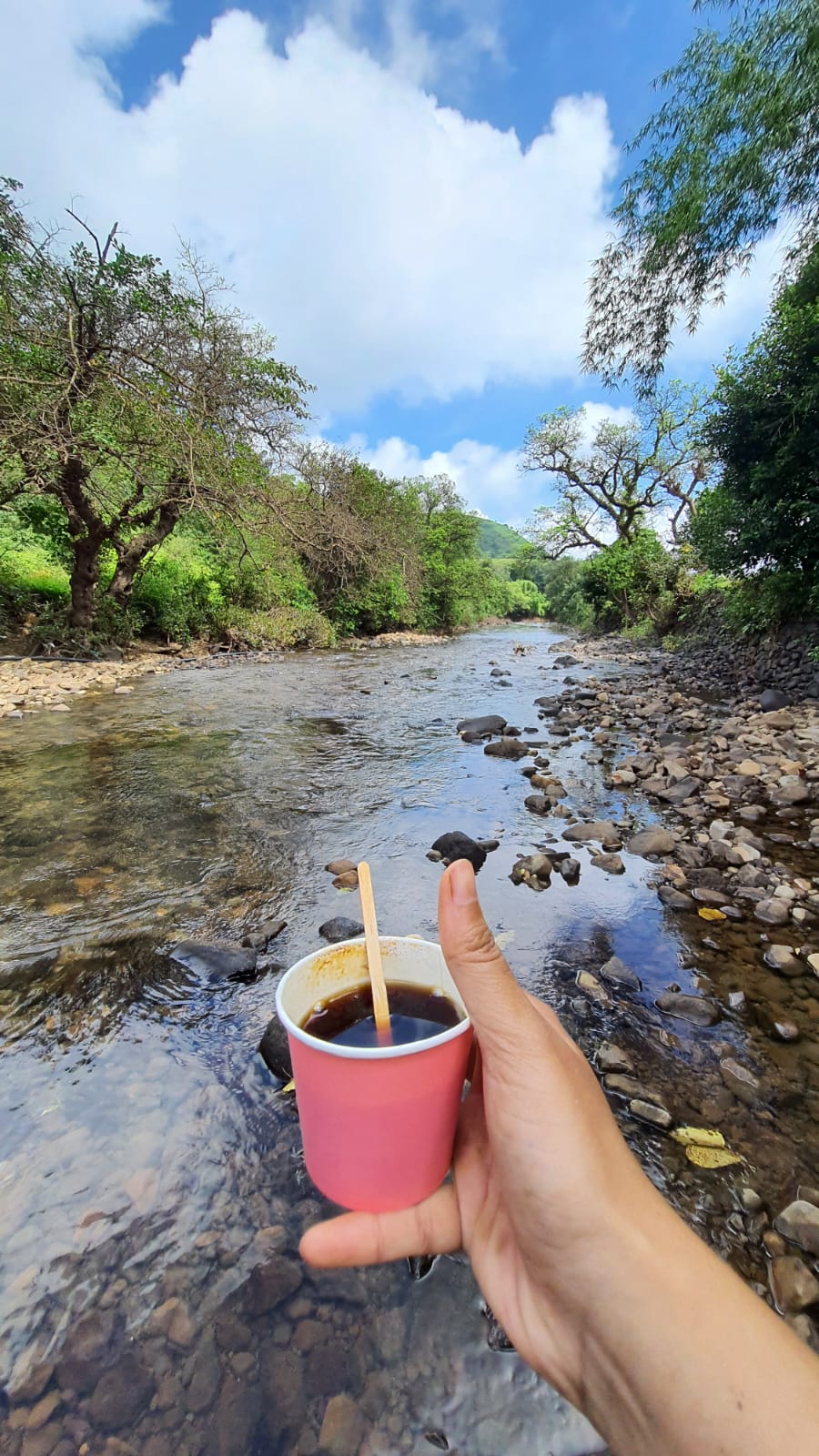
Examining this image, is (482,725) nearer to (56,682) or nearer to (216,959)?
(216,959)

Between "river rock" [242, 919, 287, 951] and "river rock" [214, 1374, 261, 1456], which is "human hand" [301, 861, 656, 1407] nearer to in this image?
"river rock" [214, 1374, 261, 1456]

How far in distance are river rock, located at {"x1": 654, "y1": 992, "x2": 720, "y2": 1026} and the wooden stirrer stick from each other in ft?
5.34

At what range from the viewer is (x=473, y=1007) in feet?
3.58

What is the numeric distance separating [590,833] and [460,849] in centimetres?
105

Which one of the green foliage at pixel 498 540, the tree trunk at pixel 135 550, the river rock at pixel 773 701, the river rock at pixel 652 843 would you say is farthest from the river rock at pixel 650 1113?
the green foliage at pixel 498 540

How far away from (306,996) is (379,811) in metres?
3.23

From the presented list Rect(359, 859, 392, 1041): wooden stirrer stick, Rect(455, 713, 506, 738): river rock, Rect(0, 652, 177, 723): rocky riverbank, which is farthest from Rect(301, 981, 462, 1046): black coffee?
Rect(0, 652, 177, 723): rocky riverbank

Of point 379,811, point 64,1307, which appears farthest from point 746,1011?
point 379,811

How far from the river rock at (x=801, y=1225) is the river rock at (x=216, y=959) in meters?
2.02

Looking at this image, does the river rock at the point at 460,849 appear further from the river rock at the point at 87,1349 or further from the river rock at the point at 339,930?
the river rock at the point at 87,1349

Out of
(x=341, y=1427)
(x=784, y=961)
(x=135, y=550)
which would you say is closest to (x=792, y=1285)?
(x=341, y=1427)

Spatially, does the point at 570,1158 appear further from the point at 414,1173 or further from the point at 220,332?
the point at 220,332

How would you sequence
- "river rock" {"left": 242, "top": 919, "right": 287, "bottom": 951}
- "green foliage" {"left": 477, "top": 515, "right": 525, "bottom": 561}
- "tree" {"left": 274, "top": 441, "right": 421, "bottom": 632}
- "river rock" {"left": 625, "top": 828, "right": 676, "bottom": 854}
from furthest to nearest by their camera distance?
1. "green foliage" {"left": 477, "top": 515, "right": 525, "bottom": 561}
2. "tree" {"left": 274, "top": 441, "right": 421, "bottom": 632}
3. "river rock" {"left": 625, "top": 828, "right": 676, "bottom": 854}
4. "river rock" {"left": 242, "top": 919, "right": 287, "bottom": 951}

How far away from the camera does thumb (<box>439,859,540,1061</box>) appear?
1.07 m
